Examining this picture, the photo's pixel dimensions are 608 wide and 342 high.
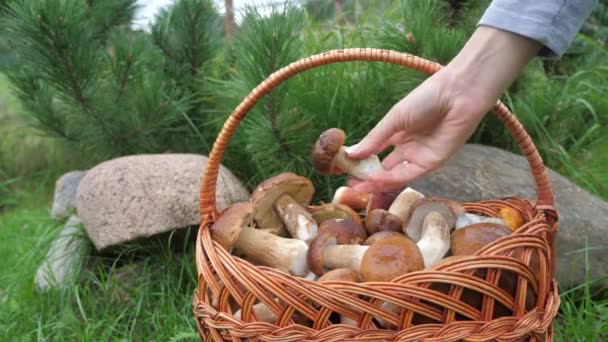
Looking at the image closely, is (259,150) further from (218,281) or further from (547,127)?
(547,127)

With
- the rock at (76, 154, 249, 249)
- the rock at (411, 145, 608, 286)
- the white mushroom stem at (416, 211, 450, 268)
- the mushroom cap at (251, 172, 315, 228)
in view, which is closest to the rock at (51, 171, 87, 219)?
the rock at (76, 154, 249, 249)

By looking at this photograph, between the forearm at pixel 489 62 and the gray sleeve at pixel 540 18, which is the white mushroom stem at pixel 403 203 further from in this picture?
the gray sleeve at pixel 540 18

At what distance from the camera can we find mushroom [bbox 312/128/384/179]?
121cm

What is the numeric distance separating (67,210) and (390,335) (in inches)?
70.4

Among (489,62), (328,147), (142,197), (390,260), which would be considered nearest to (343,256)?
(390,260)

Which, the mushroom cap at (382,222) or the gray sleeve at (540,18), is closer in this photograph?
the gray sleeve at (540,18)

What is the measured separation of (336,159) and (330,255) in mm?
226

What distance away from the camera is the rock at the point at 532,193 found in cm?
163

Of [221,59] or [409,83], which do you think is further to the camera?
[221,59]

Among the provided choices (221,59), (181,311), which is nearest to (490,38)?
(181,311)

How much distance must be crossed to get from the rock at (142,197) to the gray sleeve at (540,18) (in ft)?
3.39

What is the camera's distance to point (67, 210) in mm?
2301

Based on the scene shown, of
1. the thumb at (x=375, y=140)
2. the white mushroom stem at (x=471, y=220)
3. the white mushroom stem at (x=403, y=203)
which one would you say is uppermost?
the thumb at (x=375, y=140)

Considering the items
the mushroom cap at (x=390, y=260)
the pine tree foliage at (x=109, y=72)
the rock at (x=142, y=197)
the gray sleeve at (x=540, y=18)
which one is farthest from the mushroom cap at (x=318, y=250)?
the pine tree foliage at (x=109, y=72)
